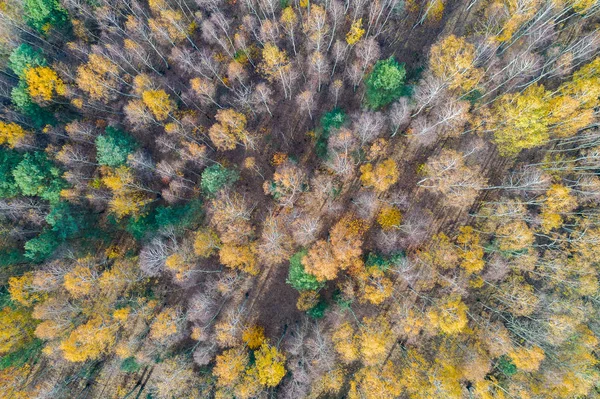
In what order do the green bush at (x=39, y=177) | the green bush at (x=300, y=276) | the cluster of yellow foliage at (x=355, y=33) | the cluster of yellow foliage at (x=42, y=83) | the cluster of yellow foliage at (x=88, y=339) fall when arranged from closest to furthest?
the green bush at (x=300, y=276), the cluster of yellow foliage at (x=88, y=339), the green bush at (x=39, y=177), the cluster of yellow foliage at (x=42, y=83), the cluster of yellow foliage at (x=355, y=33)

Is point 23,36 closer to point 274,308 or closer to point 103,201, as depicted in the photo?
point 103,201

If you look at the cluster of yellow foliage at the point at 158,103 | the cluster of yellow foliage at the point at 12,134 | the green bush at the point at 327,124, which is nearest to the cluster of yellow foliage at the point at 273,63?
the green bush at the point at 327,124

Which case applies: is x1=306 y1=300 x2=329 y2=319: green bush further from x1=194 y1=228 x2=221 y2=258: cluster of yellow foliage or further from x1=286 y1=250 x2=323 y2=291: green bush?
x1=194 y1=228 x2=221 y2=258: cluster of yellow foliage

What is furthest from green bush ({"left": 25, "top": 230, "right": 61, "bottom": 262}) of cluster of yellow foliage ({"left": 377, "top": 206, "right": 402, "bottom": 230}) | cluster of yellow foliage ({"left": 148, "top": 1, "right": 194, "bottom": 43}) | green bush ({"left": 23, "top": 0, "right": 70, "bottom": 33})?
cluster of yellow foliage ({"left": 377, "top": 206, "right": 402, "bottom": 230})

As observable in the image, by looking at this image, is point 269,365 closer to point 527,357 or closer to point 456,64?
point 527,357

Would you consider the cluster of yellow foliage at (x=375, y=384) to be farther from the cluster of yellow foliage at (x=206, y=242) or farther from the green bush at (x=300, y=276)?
the cluster of yellow foliage at (x=206, y=242)

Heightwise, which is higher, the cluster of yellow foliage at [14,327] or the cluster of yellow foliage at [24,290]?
the cluster of yellow foliage at [24,290]
